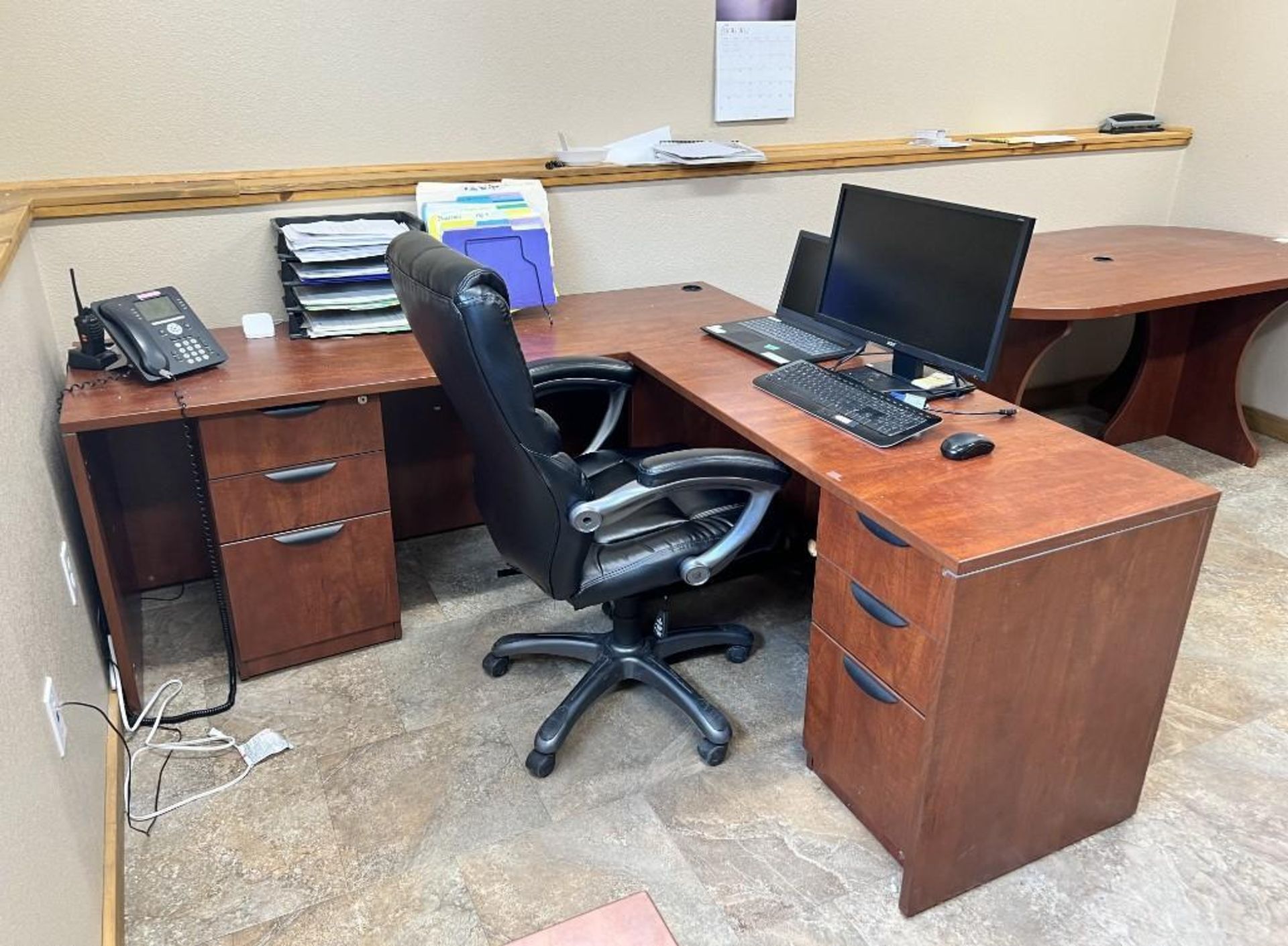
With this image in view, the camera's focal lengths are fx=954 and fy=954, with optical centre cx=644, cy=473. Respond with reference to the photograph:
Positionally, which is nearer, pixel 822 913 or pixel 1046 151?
pixel 822 913

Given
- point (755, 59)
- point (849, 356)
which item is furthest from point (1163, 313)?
point (849, 356)

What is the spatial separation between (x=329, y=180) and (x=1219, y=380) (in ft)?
10.1

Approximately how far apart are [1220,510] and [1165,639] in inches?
67.0

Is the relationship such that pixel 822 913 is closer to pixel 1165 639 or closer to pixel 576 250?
pixel 1165 639

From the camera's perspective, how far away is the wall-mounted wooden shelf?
2.28m

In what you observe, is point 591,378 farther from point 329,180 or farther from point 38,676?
point 38,676

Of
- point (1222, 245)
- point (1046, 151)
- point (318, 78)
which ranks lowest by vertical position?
point (1222, 245)

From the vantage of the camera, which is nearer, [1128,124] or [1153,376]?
[1153,376]

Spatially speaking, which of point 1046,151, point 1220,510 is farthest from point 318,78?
point 1220,510

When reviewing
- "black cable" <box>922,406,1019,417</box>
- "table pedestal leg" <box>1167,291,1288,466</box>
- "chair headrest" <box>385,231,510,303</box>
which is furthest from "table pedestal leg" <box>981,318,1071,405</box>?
"chair headrest" <box>385,231,510,303</box>

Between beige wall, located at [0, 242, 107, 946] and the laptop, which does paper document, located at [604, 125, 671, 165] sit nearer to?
the laptop

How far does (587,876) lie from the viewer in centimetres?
173

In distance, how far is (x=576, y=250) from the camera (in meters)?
2.89

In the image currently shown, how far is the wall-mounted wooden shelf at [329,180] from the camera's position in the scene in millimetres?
2275
